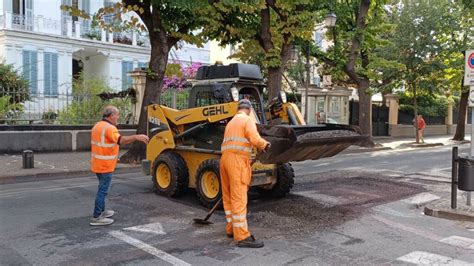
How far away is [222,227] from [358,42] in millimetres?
16065

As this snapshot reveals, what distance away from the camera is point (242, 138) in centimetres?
598

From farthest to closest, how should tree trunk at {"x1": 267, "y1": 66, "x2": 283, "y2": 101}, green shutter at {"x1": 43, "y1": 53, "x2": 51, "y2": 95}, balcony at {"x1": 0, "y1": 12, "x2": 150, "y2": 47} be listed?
1. green shutter at {"x1": 43, "y1": 53, "x2": 51, "y2": 95}
2. balcony at {"x1": 0, "y1": 12, "x2": 150, "y2": 47}
3. tree trunk at {"x1": 267, "y1": 66, "x2": 283, "y2": 101}

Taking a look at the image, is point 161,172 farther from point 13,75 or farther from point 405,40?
point 405,40

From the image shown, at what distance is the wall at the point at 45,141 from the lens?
1488cm

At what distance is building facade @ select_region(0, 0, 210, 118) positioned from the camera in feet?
78.5

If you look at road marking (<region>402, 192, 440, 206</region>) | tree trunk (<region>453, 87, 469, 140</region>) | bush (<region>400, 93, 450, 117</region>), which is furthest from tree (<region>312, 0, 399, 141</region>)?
road marking (<region>402, 192, 440, 206</region>)

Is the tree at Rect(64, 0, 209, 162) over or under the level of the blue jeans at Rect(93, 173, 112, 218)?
over

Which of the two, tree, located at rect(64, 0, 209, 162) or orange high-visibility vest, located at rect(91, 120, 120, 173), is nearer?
orange high-visibility vest, located at rect(91, 120, 120, 173)

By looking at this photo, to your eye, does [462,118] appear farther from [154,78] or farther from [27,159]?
[27,159]

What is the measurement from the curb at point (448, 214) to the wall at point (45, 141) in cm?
1190

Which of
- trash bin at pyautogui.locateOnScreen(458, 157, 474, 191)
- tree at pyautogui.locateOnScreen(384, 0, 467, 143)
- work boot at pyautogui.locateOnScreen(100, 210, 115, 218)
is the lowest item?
work boot at pyautogui.locateOnScreen(100, 210, 115, 218)

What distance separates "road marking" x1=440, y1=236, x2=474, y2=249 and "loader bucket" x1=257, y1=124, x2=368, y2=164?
229 centimetres

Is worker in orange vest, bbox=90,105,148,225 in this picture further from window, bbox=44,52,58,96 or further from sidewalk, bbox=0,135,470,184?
window, bbox=44,52,58,96

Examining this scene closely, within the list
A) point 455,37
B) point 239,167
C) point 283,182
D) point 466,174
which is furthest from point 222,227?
point 455,37
